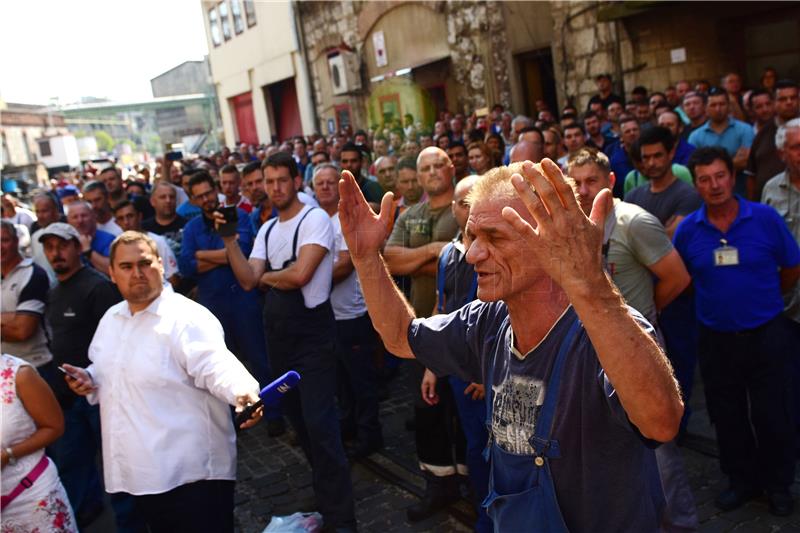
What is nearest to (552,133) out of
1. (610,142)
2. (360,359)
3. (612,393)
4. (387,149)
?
(610,142)

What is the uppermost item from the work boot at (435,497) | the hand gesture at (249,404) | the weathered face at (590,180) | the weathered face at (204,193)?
the weathered face at (204,193)

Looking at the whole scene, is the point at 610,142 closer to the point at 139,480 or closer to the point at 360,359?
Answer: the point at 360,359

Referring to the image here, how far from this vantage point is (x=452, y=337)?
2.36m

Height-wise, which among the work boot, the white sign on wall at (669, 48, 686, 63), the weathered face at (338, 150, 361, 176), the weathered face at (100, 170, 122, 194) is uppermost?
the white sign on wall at (669, 48, 686, 63)

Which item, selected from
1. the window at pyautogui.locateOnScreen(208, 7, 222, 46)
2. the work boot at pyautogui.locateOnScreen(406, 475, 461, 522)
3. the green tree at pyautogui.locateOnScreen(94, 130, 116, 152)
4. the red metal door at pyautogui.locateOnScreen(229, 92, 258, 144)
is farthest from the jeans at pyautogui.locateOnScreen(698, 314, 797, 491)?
the green tree at pyautogui.locateOnScreen(94, 130, 116, 152)

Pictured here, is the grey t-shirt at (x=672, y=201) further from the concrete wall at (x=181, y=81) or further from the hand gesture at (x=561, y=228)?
the concrete wall at (x=181, y=81)

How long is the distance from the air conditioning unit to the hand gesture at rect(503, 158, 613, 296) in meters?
19.1

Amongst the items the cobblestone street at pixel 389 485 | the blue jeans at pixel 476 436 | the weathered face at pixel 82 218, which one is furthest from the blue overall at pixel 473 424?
the weathered face at pixel 82 218

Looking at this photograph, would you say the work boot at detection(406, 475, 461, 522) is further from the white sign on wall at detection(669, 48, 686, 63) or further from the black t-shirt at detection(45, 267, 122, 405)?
the white sign on wall at detection(669, 48, 686, 63)

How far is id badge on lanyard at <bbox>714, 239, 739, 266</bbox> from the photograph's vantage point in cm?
391

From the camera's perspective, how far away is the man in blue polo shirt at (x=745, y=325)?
3887mm

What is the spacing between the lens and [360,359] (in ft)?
17.8

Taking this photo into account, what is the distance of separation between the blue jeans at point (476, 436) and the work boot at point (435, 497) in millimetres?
452

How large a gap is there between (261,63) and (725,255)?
77.0ft
